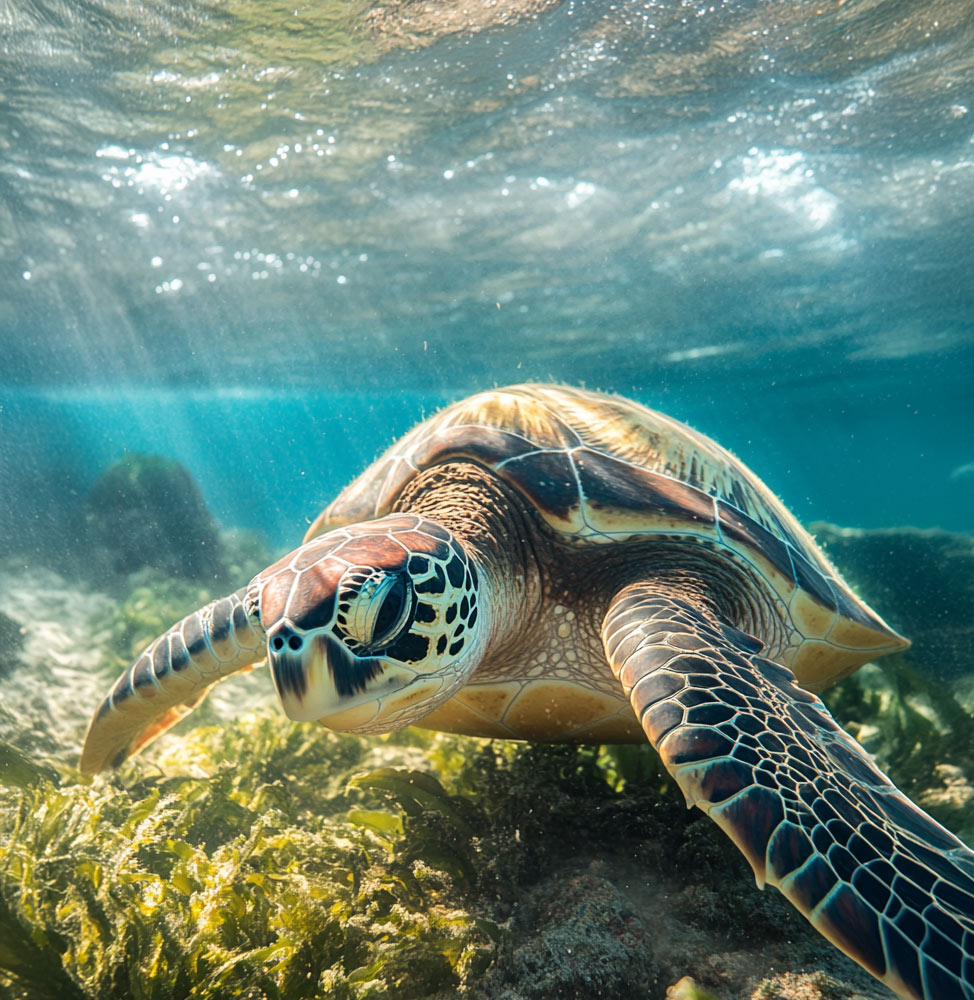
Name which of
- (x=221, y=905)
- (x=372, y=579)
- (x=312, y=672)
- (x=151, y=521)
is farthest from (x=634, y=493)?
(x=151, y=521)

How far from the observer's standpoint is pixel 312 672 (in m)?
1.39

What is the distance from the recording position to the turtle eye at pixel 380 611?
1448 mm

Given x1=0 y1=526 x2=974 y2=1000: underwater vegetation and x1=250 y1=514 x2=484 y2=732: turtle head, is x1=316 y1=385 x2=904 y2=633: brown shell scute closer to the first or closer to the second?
x1=250 y1=514 x2=484 y2=732: turtle head

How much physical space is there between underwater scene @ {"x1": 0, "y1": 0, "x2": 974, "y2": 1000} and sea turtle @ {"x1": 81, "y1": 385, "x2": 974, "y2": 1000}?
1 centimetres

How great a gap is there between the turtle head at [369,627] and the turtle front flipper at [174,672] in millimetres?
789

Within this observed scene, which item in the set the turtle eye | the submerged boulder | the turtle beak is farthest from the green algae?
the submerged boulder

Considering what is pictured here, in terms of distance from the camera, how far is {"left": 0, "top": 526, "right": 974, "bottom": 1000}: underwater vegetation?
4.42ft

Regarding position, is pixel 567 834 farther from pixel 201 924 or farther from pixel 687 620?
pixel 201 924

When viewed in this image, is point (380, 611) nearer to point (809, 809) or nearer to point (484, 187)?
point (809, 809)

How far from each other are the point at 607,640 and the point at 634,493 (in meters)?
0.68

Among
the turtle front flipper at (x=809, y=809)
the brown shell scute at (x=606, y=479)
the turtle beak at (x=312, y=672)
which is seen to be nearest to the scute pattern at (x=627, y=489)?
the brown shell scute at (x=606, y=479)

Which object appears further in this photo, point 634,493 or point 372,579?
point 634,493

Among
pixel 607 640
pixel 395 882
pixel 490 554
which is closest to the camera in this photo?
pixel 395 882

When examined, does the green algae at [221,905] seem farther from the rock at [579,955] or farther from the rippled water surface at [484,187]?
the rippled water surface at [484,187]
